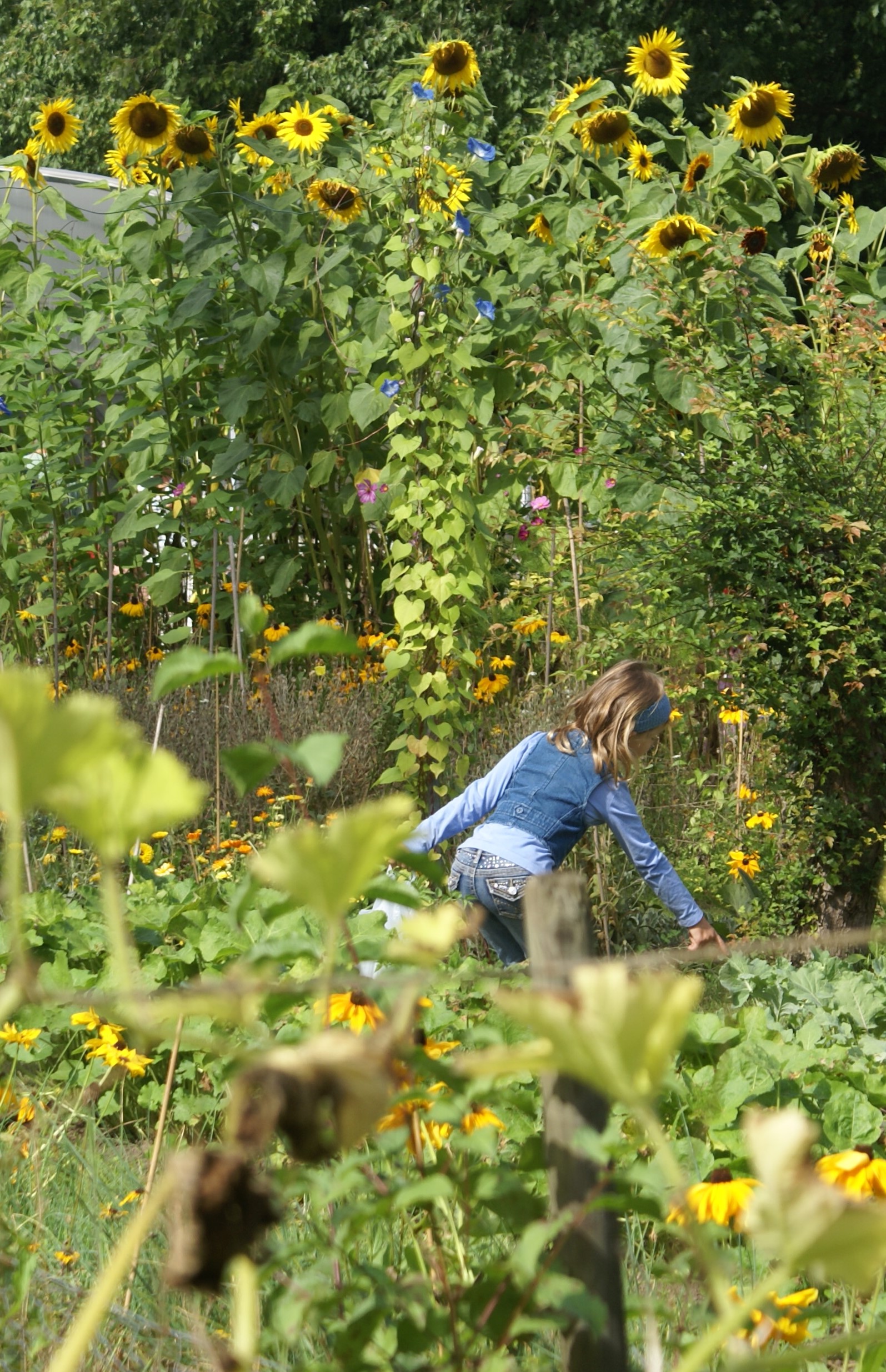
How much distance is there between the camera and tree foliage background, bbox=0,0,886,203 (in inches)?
485

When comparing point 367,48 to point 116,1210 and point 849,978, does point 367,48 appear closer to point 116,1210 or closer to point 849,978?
point 849,978

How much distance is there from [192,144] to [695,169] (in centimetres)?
176

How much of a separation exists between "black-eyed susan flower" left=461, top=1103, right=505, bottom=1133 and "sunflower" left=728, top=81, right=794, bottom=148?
437 centimetres

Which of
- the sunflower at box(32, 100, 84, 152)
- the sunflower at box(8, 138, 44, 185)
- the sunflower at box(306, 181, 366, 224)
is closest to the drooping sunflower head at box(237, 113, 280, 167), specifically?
the sunflower at box(306, 181, 366, 224)

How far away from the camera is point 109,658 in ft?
15.7

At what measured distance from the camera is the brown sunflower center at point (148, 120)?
467cm

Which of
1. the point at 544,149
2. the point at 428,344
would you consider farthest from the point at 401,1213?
the point at 544,149

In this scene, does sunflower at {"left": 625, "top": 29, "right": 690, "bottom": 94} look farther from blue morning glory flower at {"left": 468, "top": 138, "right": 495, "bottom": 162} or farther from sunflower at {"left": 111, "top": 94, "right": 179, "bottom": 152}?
sunflower at {"left": 111, "top": 94, "right": 179, "bottom": 152}

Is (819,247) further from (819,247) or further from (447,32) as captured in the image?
(447,32)

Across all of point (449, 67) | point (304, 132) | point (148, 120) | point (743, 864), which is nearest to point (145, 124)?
point (148, 120)

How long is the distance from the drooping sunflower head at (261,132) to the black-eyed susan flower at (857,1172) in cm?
450

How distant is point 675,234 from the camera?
167 inches

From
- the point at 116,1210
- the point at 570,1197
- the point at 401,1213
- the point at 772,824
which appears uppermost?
the point at 570,1197

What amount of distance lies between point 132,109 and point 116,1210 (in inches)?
154
